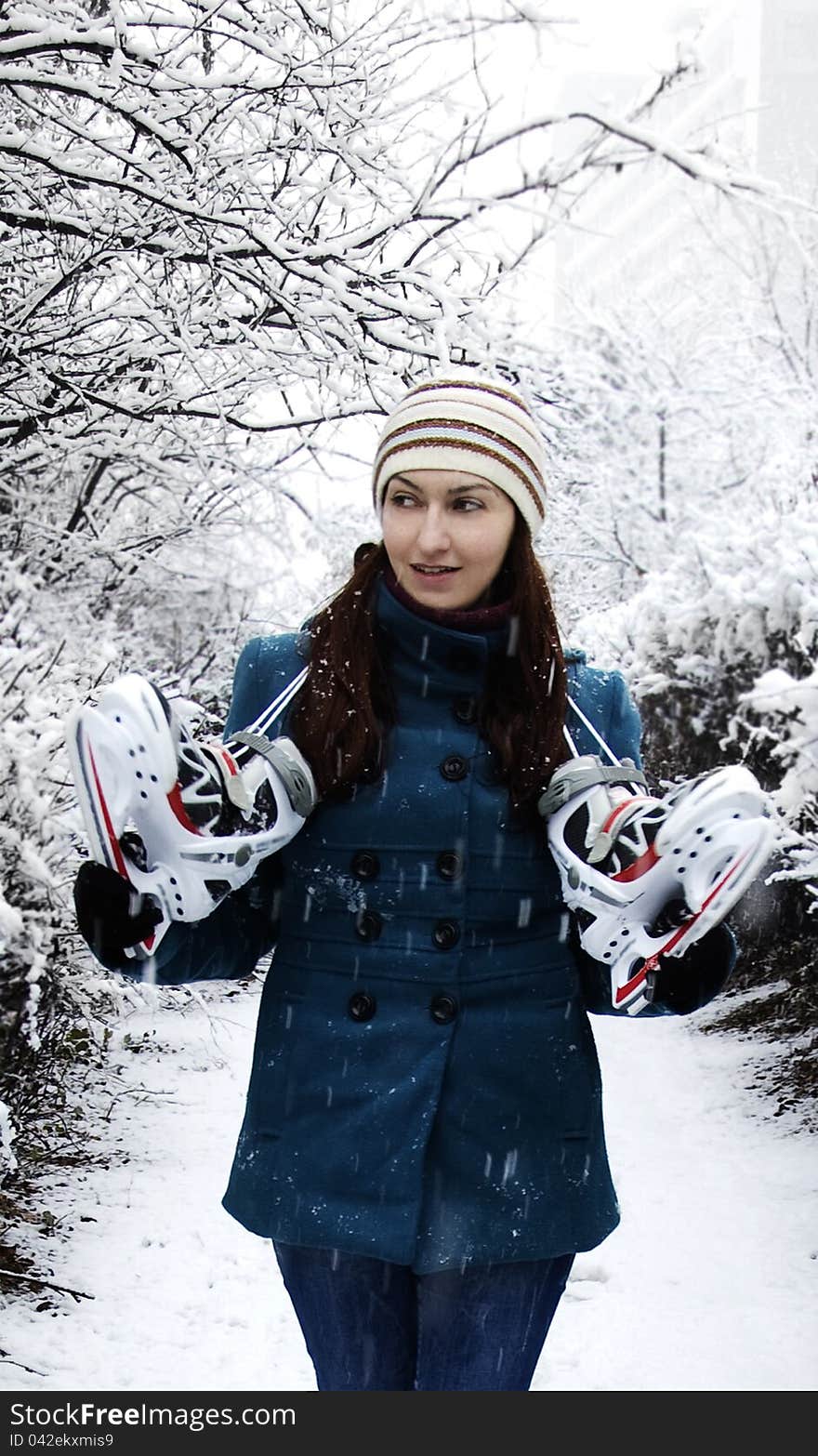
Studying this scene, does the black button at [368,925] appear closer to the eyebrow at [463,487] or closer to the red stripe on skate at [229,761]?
the red stripe on skate at [229,761]

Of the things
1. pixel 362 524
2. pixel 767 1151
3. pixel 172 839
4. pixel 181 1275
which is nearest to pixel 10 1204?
pixel 181 1275

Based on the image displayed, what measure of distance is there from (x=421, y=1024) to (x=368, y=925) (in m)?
0.15

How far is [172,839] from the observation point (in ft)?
5.98

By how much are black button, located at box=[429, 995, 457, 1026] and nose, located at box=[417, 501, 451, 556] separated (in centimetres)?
59

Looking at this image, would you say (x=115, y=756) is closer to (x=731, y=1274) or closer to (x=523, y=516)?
(x=523, y=516)

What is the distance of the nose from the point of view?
1979 mm

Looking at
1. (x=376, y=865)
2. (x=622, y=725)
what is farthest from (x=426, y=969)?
(x=622, y=725)

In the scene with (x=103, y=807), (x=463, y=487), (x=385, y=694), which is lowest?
(x=103, y=807)

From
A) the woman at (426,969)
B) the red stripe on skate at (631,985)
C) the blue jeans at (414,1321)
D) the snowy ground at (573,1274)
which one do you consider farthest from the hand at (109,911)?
the snowy ground at (573,1274)

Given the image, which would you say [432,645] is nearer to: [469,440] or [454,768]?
[454,768]

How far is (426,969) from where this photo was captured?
1.93 meters

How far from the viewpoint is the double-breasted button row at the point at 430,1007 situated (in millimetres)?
1922

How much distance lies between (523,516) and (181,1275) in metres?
3.24

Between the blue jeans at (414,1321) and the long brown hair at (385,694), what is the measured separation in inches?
23.9
